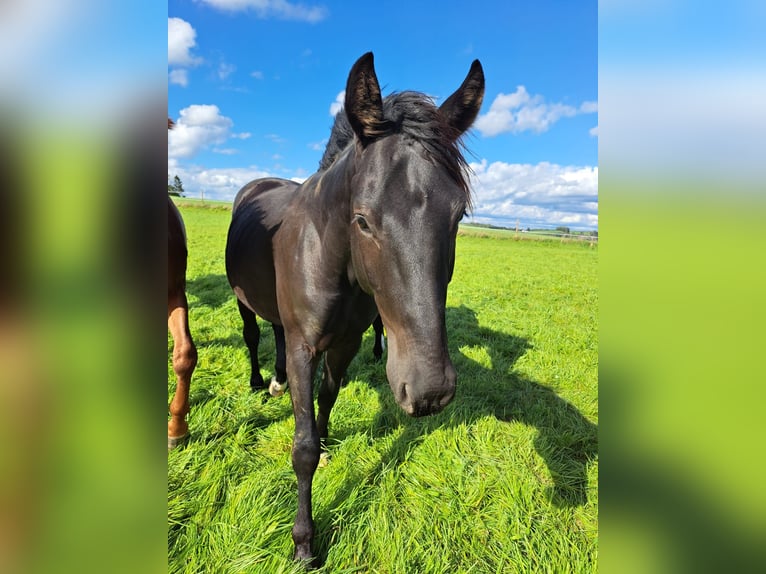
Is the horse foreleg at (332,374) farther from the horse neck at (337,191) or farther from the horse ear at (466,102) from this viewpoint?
the horse ear at (466,102)

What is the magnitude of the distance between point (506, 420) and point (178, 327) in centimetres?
300

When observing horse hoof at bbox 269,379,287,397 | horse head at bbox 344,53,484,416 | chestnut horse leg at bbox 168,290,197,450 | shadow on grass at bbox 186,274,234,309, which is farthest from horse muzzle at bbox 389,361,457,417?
shadow on grass at bbox 186,274,234,309

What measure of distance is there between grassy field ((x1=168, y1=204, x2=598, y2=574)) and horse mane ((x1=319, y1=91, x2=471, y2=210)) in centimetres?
198

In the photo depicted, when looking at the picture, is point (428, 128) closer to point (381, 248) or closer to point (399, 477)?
point (381, 248)

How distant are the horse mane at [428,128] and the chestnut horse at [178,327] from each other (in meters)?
1.72

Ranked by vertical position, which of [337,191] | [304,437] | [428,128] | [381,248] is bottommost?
[304,437]

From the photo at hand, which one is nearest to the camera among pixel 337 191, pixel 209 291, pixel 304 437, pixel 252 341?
pixel 337 191

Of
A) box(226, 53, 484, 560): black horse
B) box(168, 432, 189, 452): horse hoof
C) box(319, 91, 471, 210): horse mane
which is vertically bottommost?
box(168, 432, 189, 452): horse hoof

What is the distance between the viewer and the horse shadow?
8.95ft

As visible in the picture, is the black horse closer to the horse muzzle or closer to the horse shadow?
the horse muzzle

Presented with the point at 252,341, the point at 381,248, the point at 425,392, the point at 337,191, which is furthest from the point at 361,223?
the point at 252,341

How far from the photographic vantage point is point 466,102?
1.96 m
